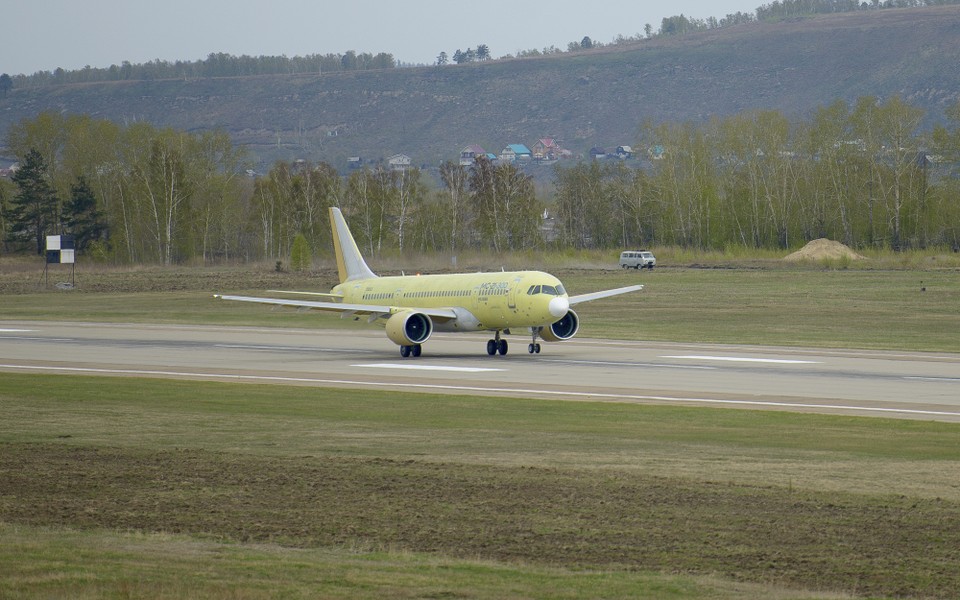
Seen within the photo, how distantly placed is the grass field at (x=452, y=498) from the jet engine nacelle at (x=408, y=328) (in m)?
11.3

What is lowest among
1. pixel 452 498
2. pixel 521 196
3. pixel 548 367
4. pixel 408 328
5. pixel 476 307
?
pixel 548 367

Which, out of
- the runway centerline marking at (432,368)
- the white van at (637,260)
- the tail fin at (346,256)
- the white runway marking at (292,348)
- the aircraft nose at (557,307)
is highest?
the tail fin at (346,256)

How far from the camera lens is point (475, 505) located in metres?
17.7

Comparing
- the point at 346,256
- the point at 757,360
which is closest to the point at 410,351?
the point at 346,256

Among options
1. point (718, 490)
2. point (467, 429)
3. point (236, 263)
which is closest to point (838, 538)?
point (718, 490)

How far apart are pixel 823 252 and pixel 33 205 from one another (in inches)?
3353

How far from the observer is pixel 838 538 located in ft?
51.1

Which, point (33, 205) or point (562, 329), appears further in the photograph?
point (33, 205)

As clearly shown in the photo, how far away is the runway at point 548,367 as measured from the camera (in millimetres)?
33656

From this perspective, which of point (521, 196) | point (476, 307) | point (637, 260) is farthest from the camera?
point (521, 196)

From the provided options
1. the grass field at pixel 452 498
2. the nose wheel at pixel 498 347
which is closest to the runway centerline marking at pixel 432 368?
the nose wheel at pixel 498 347

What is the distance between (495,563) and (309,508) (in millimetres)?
3994

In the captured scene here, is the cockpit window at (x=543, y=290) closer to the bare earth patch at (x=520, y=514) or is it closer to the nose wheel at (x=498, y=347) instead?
the nose wheel at (x=498, y=347)

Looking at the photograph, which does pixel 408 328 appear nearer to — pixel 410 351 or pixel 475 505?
pixel 410 351
